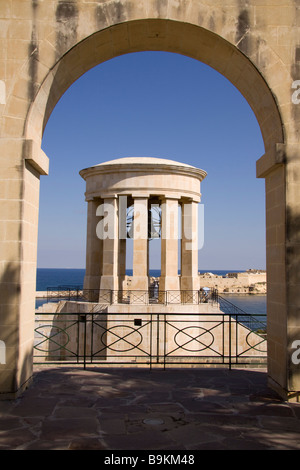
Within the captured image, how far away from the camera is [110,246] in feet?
76.6

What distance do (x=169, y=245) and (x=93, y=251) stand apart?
15.6 ft

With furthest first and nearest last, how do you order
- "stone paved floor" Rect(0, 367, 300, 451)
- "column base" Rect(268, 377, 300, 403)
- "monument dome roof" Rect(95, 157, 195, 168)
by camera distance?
"monument dome roof" Rect(95, 157, 195, 168)
"column base" Rect(268, 377, 300, 403)
"stone paved floor" Rect(0, 367, 300, 451)

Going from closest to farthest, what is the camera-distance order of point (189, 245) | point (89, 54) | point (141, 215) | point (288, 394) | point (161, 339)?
point (288, 394)
point (89, 54)
point (161, 339)
point (141, 215)
point (189, 245)

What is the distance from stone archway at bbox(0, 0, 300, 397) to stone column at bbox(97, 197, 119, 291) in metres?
16.0

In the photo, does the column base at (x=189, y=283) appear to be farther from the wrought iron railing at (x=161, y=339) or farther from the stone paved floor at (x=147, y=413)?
the stone paved floor at (x=147, y=413)

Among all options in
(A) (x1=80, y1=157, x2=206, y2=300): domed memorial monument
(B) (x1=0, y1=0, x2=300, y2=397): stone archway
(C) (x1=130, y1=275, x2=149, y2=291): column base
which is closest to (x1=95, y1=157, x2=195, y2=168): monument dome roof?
(A) (x1=80, y1=157, x2=206, y2=300): domed memorial monument

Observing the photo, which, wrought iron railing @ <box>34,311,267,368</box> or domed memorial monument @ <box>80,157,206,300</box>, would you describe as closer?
wrought iron railing @ <box>34,311,267,368</box>

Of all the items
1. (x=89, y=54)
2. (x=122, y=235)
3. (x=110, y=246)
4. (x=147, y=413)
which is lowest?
(x=147, y=413)

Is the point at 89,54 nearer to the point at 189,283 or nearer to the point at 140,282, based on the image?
the point at 140,282

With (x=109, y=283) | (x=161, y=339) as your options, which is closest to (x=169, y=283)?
(x=109, y=283)

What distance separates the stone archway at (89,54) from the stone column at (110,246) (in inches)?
628

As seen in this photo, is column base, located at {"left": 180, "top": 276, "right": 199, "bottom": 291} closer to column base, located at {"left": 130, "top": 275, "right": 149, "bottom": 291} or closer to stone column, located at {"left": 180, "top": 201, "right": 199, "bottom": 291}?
stone column, located at {"left": 180, "top": 201, "right": 199, "bottom": 291}

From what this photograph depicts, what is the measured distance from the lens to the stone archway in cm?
656
